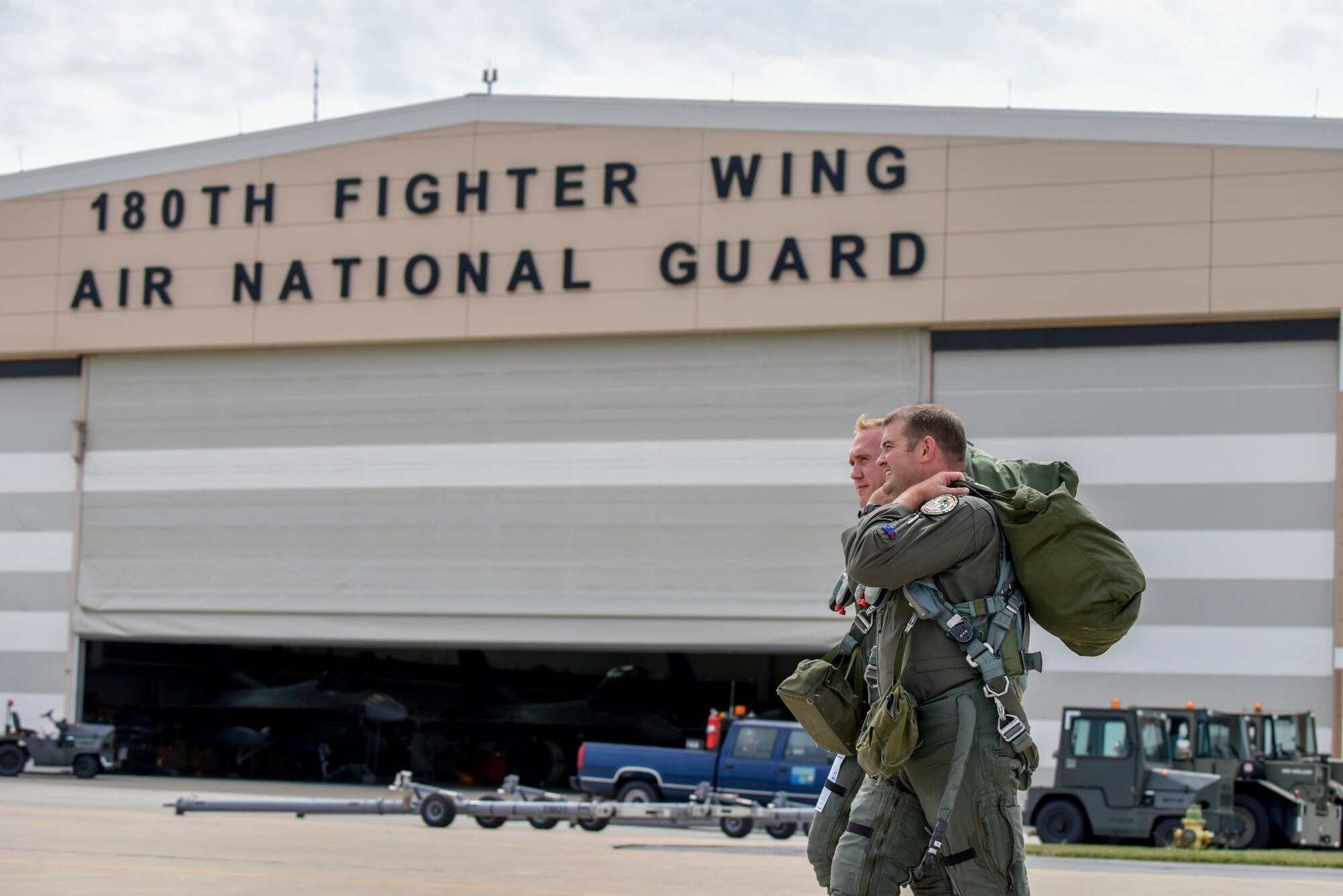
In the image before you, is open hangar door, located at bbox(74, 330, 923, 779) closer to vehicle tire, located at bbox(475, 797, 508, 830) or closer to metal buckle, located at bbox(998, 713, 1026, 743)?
vehicle tire, located at bbox(475, 797, 508, 830)

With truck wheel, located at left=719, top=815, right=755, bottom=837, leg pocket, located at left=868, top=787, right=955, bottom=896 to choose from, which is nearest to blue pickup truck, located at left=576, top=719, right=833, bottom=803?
truck wheel, located at left=719, top=815, right=755, bottom=837

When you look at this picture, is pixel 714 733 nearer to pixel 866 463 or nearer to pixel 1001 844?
pixel 866 463

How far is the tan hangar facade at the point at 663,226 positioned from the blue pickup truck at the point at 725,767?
8110 mm

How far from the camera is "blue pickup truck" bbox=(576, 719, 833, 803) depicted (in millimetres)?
20594

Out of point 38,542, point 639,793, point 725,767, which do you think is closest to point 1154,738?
point 725,767

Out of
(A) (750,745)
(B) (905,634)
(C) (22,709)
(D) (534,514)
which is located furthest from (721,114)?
(B) (905,634)

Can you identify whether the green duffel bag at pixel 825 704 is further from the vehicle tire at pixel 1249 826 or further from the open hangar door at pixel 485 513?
the open hangar door at pixel 485 513

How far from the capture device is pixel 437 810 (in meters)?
15.4

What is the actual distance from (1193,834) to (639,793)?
25.8ft

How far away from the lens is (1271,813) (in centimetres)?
1820

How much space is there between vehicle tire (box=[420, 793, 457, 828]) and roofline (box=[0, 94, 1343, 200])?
1516 cm

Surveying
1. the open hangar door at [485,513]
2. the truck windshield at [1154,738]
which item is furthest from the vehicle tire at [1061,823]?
the open hangar door at [485,513]

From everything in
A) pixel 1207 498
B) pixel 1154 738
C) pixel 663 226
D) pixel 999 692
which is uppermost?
pixel 663 226

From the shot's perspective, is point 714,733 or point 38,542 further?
point 38,542
